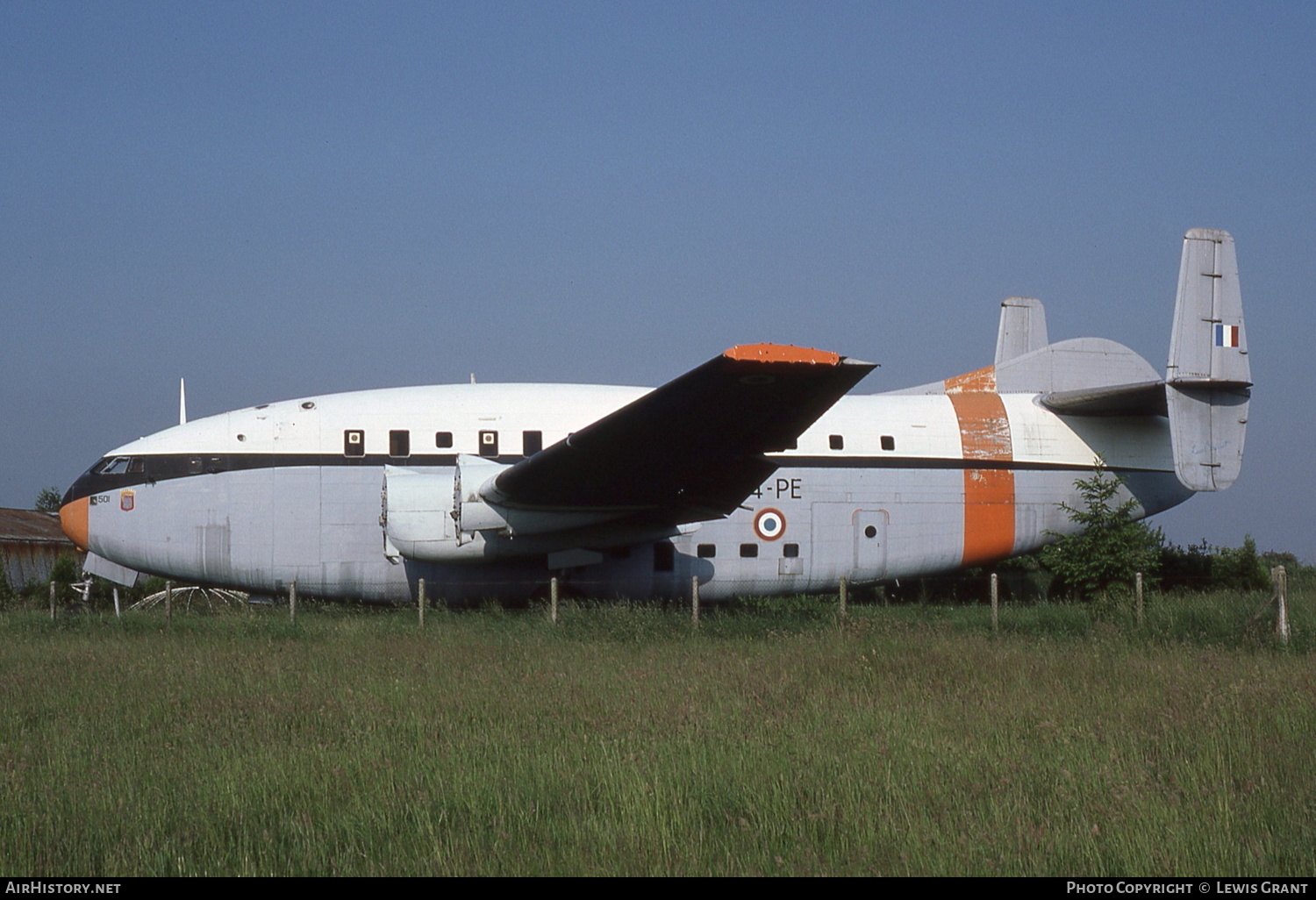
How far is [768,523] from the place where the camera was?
18.9 metres

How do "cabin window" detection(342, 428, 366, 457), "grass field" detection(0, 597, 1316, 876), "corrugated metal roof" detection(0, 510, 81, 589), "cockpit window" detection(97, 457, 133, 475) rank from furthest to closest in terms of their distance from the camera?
"corrugated metal roof" detection(0, 510, 81, 589)
"cockpit window" detection(97, 457, 133, 475)
"cabin window" detection(342, 428, 366, 457)
"grass field" detection(0, 597, 1316, 876)

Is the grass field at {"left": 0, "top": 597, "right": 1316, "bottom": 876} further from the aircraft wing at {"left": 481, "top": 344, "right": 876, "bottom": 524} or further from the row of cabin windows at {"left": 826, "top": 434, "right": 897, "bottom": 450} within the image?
the row of cabin windows at {"left": 826, "top": 434, "right": 897, "bottom": 450}

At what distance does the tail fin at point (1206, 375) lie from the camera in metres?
18.7

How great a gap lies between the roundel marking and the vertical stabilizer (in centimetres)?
960

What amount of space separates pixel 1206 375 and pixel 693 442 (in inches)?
380

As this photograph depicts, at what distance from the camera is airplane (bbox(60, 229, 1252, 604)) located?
56.1 ft

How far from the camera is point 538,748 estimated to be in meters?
8.41

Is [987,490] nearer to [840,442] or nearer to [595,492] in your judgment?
[840,442]

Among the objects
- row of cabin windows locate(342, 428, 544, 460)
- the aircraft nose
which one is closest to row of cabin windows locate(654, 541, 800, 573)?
row of cabin windows locate(342, 428, 544, 460)

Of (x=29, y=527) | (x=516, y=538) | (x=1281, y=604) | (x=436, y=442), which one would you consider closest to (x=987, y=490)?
(x=1281, y=604)

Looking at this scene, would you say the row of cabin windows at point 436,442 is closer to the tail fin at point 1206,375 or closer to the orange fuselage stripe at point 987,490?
the orange fuselage stripe at point 987,490

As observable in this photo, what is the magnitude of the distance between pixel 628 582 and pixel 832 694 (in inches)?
331

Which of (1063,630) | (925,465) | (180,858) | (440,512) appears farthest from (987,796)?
(925,465)

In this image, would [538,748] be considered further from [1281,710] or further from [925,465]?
[925,465]
